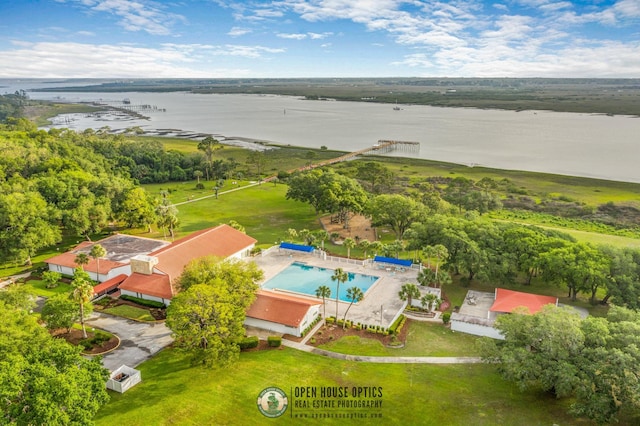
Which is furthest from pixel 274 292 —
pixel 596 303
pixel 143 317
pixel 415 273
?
pixel 596 303

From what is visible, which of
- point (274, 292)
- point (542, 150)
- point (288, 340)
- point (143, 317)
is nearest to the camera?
point (288, 340)

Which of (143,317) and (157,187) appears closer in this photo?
(143,317)

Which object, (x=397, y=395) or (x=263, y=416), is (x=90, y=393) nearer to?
(x=263, y=416)

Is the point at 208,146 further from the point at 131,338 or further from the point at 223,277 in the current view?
the point at 131,338

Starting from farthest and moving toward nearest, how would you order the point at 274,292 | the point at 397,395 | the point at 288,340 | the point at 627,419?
the point at 274,292 < the point at 288,340 < the point at 397,395 < the point at 627,419

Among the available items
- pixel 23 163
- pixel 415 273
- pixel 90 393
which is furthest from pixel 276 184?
pixel 90 393

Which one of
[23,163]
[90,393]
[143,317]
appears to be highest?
[23,163]

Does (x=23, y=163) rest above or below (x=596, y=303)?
above
